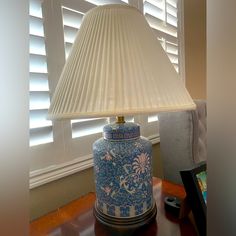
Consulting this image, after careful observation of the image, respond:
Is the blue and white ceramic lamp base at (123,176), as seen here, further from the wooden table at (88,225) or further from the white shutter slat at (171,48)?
the white shutter slat at (171,48)

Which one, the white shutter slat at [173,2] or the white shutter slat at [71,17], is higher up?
the white shutter slat at [173,2]

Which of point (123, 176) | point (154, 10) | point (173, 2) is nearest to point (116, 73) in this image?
point (123, 176)

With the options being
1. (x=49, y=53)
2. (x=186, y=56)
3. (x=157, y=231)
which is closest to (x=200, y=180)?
(x=157, y=231)

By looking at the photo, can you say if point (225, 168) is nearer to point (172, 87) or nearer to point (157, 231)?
point (172, 87)

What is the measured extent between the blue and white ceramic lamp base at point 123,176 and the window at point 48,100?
0.95 feet

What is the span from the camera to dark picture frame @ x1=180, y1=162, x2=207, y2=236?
56 cm

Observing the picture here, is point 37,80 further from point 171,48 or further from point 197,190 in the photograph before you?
point 171,48

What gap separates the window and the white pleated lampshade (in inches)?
11.6

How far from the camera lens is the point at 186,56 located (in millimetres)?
1714

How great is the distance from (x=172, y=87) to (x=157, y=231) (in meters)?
0.41

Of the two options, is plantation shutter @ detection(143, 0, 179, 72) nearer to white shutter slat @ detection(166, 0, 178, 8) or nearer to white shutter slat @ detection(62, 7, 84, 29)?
white shutter slat @ detection(166, 0, 178, 8)

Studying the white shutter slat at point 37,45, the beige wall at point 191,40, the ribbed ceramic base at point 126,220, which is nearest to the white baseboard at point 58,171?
the ribbed ceramic base at point 126,220

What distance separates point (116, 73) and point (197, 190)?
369 mm

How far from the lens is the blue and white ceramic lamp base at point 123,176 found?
561mm
